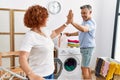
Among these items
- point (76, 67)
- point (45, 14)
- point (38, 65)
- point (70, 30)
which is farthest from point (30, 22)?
point (70, 30)

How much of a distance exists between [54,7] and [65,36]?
0.67 meters

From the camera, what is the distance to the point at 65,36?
3934mm

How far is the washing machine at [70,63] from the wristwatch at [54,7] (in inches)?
34.6

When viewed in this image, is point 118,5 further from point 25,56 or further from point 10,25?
point 25,56

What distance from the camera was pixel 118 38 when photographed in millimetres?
4207

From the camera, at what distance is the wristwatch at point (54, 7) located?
3.98 meters

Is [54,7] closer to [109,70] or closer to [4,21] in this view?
[4,21]

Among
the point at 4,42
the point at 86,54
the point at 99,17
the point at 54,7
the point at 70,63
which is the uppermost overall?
the point at 54,7

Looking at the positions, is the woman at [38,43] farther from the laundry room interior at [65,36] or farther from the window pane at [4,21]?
the window pane at [4,21]

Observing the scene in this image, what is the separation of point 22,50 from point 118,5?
312cm

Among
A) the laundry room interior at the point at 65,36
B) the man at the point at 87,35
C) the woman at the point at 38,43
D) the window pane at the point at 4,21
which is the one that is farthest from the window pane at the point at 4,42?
the woman at the point at 38,43

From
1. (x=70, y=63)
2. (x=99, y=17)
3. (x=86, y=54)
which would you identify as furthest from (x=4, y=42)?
(x=99, y=17)

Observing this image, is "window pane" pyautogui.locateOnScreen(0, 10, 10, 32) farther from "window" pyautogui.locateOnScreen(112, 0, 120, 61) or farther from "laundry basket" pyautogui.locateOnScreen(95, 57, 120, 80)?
"window" pyautogui.locateOnScreen(112, 0, 120, 61)

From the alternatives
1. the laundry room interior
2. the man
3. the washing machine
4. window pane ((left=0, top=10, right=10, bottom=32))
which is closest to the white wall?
the laundry room interior
